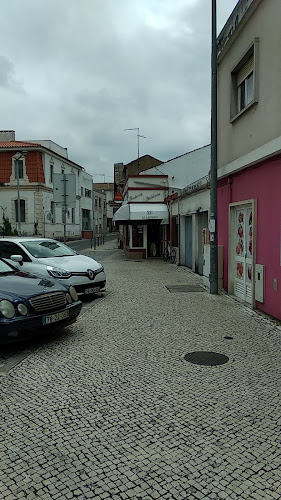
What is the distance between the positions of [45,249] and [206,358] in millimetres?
6232

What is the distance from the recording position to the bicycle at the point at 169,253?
773 inches

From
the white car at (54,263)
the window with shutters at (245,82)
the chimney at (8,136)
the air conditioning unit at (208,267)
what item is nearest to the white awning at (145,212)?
the air conditioning unit at (208,267)

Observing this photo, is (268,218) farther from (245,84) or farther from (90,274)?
(90,274)

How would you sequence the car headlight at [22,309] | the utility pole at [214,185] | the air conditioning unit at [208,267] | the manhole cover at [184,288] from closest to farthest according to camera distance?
the car headlight at [22,309] → the utility pole at [214,185] → the air conditioning unit at [208,267] → the manhole cover at [184,288]

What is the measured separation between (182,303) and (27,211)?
114 feet

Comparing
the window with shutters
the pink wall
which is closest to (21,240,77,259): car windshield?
the pink wall

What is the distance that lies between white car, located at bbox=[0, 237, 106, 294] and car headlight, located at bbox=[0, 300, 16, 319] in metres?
3.53

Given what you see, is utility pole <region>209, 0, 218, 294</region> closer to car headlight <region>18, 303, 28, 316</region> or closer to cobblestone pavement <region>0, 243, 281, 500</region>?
cobblestone pavement <region>0, 243, 281, 500</region>

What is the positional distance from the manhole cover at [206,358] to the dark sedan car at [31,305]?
1.99 meters

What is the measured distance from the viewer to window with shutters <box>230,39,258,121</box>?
316 inches

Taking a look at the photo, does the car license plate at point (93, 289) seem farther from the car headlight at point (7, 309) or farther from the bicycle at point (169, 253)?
the bicycle at point (169, 253)

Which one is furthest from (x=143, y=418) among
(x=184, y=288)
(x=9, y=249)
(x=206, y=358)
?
(x=184, y=288)

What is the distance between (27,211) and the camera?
135 ft

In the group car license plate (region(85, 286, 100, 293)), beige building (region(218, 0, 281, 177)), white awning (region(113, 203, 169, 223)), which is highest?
beige building (region(218, 0, 281, 177))
